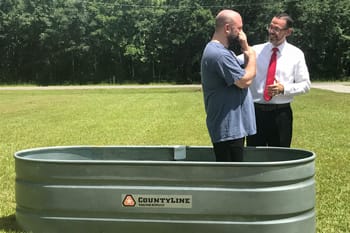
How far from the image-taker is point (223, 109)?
4.18m

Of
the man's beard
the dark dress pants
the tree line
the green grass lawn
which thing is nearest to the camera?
the man's beard

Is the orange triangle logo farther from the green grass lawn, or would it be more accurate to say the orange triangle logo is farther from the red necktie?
the red necktie

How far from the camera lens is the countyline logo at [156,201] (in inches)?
159

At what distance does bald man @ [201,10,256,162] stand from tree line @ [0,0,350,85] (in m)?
43.1

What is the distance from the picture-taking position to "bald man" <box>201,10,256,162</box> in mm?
4090

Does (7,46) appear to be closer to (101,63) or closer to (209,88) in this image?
(101,63)

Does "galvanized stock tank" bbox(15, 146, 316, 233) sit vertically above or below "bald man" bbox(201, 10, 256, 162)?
below

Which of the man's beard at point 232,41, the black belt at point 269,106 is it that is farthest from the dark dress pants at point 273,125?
the man's beard at point 232,41

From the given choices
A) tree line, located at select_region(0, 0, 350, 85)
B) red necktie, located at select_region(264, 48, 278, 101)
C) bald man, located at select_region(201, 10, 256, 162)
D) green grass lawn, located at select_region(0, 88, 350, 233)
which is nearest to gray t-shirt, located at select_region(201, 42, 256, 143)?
bald man, located at select_region(201, 10, 256, 162)

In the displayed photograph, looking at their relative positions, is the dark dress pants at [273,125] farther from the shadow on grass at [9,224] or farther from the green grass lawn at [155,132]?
the shadow on grass at [9,224]

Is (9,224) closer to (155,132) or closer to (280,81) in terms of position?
(280,81)

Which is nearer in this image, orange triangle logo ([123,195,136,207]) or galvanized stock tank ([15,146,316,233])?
galvanized stock tank ([15,146,316,233])

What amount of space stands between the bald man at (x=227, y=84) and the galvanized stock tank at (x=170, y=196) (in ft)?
1.14

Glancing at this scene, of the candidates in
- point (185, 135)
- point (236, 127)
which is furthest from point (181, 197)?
point (185, 135)
